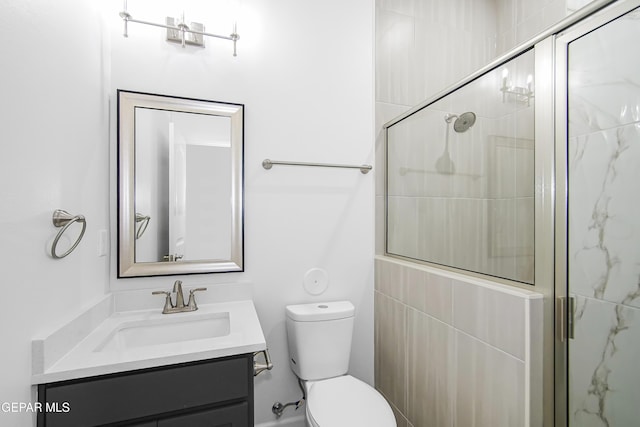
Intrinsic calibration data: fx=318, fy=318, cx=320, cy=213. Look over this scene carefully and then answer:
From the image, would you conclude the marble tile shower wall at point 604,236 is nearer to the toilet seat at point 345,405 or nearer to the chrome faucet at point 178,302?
the toilet seat at point 345,405

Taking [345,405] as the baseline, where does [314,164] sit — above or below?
above

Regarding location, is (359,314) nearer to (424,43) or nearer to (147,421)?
(147,421)

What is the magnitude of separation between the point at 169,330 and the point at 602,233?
5.46 feet

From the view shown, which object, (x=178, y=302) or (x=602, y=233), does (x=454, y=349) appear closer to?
(x=602, y=233)

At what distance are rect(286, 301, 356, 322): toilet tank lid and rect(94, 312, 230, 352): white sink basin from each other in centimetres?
33

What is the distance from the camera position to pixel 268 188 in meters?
1.67

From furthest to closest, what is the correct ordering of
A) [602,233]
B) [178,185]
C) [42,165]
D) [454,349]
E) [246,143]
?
[246,143], [178,185], [454,349], [602,233], [42,165]

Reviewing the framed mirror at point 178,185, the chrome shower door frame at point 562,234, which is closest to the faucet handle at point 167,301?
the framed mirror at point 178,185

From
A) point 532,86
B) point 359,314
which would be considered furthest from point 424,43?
point 359,314

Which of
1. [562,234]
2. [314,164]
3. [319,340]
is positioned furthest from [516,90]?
[319,340]

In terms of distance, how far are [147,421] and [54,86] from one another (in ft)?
3.58

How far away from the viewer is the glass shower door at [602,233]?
998 mm

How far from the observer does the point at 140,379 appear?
3.25 ft

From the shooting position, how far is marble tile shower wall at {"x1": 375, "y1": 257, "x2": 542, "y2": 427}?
3.29 ft
